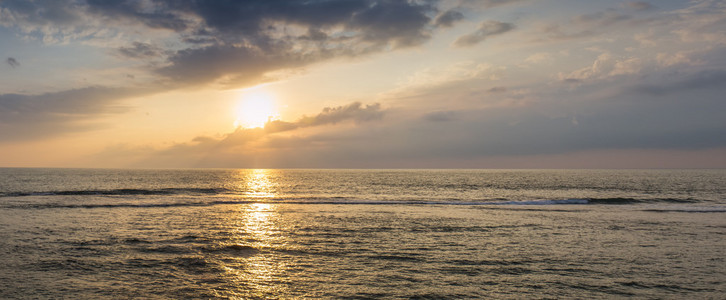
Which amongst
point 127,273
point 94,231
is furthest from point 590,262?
point 94,231

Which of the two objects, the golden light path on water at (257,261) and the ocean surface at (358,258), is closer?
the ocean surface at (358,258)

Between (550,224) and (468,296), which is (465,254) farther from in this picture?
(550,224)

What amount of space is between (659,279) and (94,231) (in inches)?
1493

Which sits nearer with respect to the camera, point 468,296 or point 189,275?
point 468,296

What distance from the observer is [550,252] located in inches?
958

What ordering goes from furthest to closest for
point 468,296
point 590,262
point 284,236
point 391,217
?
point 391,217, point 284,236, point 590,262, point 468,296

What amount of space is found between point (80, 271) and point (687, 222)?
50552mm

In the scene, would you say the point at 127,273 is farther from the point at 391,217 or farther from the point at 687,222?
the point at 687,222

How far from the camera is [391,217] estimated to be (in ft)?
139

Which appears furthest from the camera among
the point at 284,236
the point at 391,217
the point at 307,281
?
the point at 391,217

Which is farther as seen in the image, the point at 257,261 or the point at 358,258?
the point at 358,258

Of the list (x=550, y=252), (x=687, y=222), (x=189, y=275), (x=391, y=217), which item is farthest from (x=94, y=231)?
(x=687, y=222)

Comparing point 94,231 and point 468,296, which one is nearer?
point 468,296

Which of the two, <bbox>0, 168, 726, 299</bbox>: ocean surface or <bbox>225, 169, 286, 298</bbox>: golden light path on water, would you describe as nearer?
<bbox>0, 168, 726, 299</bbox>: ocean surface
